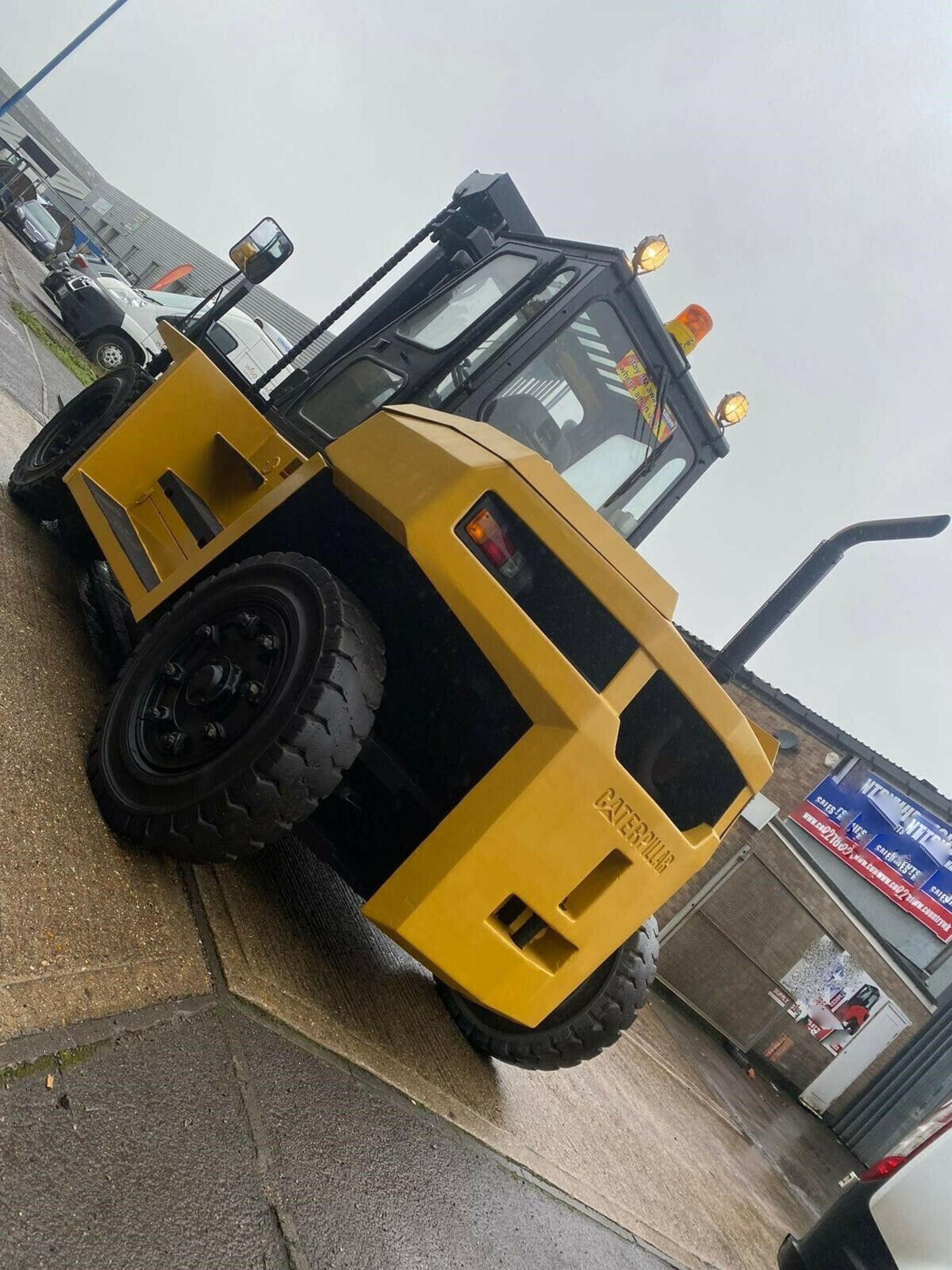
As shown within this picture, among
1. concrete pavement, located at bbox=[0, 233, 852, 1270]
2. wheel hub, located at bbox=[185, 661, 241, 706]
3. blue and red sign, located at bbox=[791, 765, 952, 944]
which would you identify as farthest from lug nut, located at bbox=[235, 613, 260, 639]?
blue and red sign, located at bbox=[791, 765, 952, 944]

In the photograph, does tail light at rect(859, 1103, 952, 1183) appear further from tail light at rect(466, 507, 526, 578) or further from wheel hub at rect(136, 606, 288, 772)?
wheel hub at rect(136, 606, 288, 772)

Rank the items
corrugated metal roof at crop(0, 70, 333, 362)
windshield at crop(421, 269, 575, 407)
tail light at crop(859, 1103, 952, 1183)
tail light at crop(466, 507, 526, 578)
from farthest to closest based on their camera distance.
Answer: corrugated metal roof at crop(0, 70, 333, 362)
windshield at crop(421, 269, 575, 407)
tail light at crop(859, 1103, 952, 1183)
tail light at crop(466, 507, 526, 578)

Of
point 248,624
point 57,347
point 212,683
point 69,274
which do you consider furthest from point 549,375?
point 69,274

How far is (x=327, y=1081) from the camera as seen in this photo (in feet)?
8.43

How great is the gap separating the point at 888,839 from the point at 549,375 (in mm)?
11942

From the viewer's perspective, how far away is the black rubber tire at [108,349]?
456 inches

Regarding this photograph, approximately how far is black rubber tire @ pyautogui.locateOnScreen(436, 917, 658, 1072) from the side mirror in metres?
3.90

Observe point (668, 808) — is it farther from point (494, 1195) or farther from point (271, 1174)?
point (271, 1174)

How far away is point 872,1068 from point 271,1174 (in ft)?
32.6

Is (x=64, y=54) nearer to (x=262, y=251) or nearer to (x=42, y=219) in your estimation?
(x=42, y=219)

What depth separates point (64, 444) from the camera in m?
4.68

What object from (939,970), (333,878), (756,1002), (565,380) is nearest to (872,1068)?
(756,1002)

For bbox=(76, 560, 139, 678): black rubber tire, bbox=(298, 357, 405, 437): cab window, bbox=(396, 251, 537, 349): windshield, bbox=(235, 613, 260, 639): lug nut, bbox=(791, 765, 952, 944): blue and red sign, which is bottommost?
bbox=(76, 560, 139, 678): black rubber tire

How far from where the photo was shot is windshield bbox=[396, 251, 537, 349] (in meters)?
4.04
